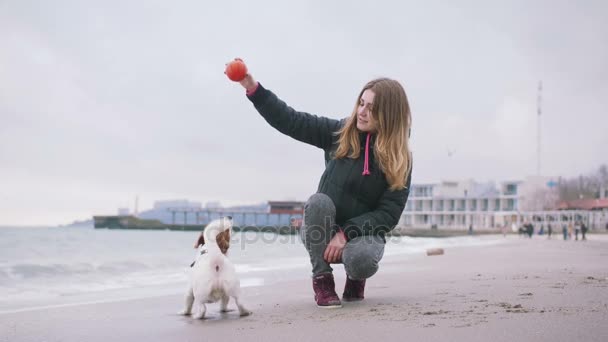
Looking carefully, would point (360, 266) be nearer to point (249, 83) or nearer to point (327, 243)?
point (327, 243)

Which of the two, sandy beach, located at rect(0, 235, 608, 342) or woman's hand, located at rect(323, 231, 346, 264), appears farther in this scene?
woman's hand, located at rect(323, 231, 346, 264)

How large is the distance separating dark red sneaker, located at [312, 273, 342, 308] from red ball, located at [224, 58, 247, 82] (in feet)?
4.46

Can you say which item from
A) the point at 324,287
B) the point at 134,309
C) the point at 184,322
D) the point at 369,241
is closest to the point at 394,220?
the point at 369,241

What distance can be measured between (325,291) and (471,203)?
82.1 metres

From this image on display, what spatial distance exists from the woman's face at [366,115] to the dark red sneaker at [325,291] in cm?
98

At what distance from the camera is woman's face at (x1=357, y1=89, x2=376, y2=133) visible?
366 centimetres

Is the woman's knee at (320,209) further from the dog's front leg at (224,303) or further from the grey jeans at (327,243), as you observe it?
the dog's front leg at (224,303)

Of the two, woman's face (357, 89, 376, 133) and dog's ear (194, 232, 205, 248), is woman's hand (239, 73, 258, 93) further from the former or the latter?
dog's ear (194, 232, 205, 248)

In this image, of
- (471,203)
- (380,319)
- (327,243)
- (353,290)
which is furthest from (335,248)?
(471,203)

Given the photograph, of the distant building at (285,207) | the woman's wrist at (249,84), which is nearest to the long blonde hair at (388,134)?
the woman's wrist at (249,84)

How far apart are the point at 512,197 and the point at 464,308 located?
261 ft

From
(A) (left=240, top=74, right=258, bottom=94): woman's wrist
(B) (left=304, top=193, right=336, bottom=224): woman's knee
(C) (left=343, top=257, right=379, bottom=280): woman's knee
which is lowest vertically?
(C) (left=343, top=257, right=379, bottom=280): woman's knee

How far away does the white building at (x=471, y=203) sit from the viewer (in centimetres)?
7831

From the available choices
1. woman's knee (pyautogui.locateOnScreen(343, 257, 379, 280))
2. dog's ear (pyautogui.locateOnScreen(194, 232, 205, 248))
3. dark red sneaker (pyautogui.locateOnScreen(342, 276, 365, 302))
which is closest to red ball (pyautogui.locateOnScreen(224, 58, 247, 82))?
dog's ear (pyautogui.locateOnScreen(194, 232, 205, 248))
